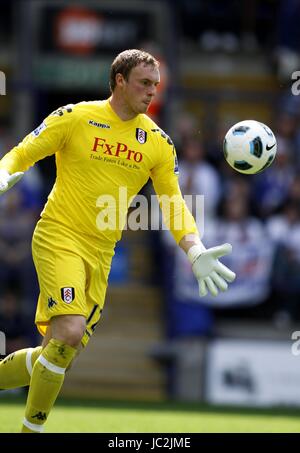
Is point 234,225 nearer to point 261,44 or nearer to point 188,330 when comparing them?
point 188,330

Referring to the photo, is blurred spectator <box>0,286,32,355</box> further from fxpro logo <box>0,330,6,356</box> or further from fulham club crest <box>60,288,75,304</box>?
fulham club crest <box>60,288,75,304</box>

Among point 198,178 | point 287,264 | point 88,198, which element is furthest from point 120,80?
point 287,264

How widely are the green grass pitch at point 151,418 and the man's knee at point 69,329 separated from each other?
1159 mm

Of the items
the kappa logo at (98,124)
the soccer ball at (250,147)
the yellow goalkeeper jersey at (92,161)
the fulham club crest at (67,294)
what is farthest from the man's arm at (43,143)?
the soccer ball at (250,147)

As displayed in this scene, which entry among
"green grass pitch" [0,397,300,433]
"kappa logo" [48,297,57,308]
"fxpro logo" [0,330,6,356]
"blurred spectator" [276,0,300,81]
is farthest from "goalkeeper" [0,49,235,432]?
"blurred spectator" [276,0,300,81]

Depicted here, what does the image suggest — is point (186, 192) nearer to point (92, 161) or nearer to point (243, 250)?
point (243, 250)

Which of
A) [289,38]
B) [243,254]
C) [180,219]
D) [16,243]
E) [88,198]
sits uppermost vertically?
[289,38]

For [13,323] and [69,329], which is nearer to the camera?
[69,329]

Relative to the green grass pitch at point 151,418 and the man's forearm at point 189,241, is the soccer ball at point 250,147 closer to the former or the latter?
→ the man's forearm at point 189,241

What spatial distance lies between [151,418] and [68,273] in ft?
10.0

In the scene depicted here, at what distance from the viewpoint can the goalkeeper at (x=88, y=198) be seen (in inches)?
251

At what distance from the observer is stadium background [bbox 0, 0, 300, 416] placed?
11797 mm

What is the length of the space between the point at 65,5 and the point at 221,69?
256 centimetres

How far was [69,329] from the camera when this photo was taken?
6.31m
